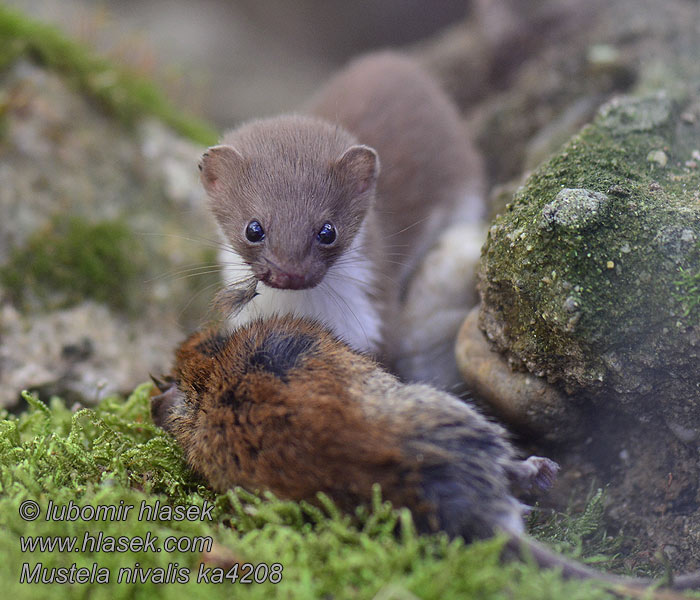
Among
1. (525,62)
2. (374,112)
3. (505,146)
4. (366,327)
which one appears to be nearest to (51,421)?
(366,327)

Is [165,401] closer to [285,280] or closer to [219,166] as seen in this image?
[285,280]

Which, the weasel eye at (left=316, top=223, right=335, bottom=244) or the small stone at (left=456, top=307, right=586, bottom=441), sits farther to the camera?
the weasel eye at (left=316, top=223, right=335, bottom=244)

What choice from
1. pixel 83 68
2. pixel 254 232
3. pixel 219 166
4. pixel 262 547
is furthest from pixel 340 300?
pixel 83 68

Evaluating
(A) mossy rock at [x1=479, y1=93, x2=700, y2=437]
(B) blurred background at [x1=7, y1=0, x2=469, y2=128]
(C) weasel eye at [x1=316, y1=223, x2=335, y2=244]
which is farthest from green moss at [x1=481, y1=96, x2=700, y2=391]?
(B) blurred background at [x1=7, y1=0, x2=469, y2=128]

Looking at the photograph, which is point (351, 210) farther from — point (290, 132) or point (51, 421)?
point (51, 421)

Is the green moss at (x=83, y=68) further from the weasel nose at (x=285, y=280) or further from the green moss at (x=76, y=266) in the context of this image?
the weasel nose at (x=285, y=280)

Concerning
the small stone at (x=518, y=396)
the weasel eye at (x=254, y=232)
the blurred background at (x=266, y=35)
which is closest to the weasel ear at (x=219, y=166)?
the weasel eye at (x=254, y=232)

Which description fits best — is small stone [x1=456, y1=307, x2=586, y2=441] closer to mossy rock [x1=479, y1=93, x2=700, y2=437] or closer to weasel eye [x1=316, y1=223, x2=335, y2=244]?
mossy rock [x1=479, y1=93, x2=700, y2=437]
